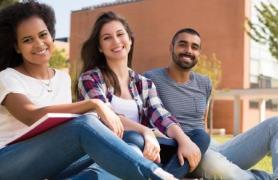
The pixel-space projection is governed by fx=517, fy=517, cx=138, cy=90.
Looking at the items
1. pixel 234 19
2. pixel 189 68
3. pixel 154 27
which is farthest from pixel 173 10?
pixel 189 68

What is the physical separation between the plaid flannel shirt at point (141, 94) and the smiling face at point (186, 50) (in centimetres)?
38

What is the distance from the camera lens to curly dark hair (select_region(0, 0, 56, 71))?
9.29 ft

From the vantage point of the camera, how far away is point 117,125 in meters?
2.57

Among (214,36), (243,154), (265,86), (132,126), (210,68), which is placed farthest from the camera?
(214,36)

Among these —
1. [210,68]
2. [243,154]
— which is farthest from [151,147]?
[210,68]

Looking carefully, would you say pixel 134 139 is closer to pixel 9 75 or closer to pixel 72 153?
pixel 72 153

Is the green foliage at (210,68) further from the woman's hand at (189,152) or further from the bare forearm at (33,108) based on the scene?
the bare forearm at (33,108)

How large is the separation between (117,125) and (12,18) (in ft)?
2.81

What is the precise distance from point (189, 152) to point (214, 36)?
30.5m

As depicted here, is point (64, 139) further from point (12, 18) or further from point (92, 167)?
point (12, 18)

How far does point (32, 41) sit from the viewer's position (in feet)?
9.26

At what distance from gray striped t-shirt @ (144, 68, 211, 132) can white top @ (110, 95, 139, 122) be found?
0.46 meters

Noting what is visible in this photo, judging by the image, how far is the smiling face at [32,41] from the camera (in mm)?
2816

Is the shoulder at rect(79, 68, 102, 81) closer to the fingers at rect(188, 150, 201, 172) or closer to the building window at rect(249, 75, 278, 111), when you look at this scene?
the fingers at rect(188, 150, 201, 172)
